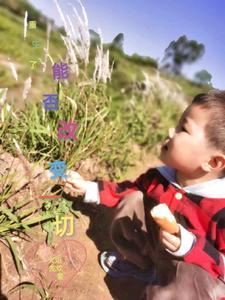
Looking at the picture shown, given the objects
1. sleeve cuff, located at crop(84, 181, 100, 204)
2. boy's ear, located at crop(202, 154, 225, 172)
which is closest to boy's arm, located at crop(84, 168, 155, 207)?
sleeve cuff, located at crop(84, 181, 100, 204)

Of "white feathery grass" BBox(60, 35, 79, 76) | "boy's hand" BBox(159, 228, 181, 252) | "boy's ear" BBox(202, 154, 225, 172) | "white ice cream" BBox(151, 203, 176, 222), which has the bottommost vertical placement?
"boy's hand" BBox(159, 228, 181, 252)

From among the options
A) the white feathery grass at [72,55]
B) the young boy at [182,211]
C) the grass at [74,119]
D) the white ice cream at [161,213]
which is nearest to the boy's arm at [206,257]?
the young boy at [182,211]

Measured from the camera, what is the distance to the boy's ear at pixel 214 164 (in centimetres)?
184

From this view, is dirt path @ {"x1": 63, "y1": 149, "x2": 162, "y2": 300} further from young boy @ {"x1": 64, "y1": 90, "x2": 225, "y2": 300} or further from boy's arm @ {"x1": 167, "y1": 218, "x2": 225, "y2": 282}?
boy's arm @ {"x1": 167, "y1": 218, "x2": 225, "y2": 282}

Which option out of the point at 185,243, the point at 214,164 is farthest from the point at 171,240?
the point at 214,164

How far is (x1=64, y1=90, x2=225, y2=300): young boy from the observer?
1744 mm

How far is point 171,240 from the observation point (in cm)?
170

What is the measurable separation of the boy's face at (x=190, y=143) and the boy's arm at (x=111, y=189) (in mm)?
299

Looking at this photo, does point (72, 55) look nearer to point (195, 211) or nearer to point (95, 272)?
point (195, 211)

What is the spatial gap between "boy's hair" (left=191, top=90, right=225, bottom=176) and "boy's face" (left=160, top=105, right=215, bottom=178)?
18 millimetres

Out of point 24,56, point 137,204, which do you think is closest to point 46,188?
point 137,204

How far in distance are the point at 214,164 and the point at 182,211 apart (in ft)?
0.80

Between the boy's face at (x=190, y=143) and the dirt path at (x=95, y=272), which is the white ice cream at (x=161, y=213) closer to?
the boy's face at (x=190, y=143)

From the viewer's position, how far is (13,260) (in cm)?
197
